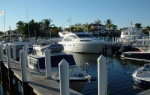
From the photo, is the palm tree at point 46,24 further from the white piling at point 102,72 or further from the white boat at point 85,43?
the white piling at point 102,72

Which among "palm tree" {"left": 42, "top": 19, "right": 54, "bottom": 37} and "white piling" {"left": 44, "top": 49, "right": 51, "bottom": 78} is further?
"palm tree" {"left": 42, "top": 19, "right": 54, "bottom": 37}

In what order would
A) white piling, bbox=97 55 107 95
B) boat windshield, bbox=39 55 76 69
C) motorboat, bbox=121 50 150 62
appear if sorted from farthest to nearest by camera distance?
motorboat, bbox=121 50 150 62 → boat windshield, bbox=39 55 76 69 → white piling, bbox=97 55 107 95

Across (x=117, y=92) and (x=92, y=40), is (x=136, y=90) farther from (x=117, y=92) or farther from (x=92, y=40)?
(x=92, y=40)

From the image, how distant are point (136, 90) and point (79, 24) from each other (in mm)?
89672

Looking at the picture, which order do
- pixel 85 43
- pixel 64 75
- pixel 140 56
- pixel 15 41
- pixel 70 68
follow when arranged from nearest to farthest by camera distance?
pixel 64 75, pixel 70 68, pixel 140 56, pixel 15 41, pixel 85 43

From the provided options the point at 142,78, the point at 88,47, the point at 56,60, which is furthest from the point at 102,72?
the point at 88,47

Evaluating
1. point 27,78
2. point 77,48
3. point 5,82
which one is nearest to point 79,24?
point 77,48

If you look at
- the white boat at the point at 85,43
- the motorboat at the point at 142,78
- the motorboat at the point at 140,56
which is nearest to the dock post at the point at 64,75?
the motorboat at the point at 142,78

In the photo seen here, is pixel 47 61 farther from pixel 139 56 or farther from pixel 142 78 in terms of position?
pixel 139 56

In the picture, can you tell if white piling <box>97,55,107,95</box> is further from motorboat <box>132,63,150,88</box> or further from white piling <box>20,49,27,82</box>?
motorboat <box>132,63,150,88</box>

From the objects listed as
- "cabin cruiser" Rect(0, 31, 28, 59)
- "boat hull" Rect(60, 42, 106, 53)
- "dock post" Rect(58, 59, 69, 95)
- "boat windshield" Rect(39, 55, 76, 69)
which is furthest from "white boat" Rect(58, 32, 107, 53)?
"dock post" Rect(58, 59, 69, 95)

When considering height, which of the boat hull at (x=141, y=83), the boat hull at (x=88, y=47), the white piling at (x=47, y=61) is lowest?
the boat hull at (x=141, y=83)

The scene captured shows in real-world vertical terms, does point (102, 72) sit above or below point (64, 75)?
above

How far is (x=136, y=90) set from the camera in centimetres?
1625
